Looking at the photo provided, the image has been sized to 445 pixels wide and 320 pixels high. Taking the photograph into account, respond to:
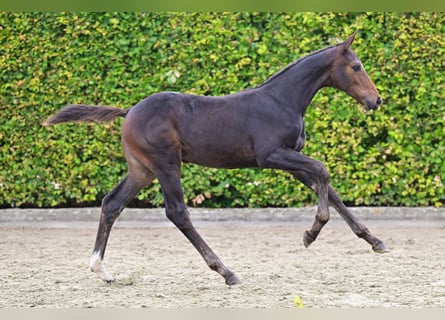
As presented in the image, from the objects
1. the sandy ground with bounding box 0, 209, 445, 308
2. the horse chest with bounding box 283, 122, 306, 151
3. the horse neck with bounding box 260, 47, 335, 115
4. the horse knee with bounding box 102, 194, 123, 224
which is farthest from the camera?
the horse knee with bounding box 102, 194, 123, 224

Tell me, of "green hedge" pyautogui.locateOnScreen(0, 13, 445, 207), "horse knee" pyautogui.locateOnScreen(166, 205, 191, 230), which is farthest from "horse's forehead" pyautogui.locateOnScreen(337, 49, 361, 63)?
"green hedge" pyautogui.locateOnScreen(0, 13, 445, 207)

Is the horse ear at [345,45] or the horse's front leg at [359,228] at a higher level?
the horse ear at [345,45]

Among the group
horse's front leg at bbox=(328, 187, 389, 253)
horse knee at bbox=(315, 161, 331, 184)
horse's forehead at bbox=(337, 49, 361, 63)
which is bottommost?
horse's front leg at bbox=(328, 187, 389, 253)

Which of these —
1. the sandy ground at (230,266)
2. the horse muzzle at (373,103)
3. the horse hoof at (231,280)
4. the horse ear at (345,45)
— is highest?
the horse ear at (345,45)

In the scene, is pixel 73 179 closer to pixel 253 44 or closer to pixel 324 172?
pixel 253 44

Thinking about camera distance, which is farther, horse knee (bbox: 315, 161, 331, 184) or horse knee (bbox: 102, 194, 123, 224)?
horse knee (bbox: 102, 194, 123, 224)

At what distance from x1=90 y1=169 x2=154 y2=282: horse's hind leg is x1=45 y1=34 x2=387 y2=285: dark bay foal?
6.3 inches

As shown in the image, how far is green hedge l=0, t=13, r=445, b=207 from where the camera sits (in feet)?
25.3

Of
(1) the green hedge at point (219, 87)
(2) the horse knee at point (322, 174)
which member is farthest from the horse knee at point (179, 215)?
(1) the green hedge at point (219, 87)

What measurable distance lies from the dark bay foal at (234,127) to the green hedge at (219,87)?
3.07 meters

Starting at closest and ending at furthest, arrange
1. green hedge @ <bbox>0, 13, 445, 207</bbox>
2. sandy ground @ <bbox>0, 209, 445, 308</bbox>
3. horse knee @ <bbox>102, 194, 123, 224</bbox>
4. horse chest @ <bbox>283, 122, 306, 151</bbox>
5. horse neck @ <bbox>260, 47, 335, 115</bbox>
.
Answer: sandy ground @ <bbox>0, 209, 445, 308</bbox>, horse chest @ <bbox>283, 122, 306, 151</bbox>, horse neck @ <bbox>260, 47, 335, 115</bbox>, horse knee @ <bbox>102, 194, 123, 224</bbox>, green hedge @ <bbox>0, 13, 445, 207</bbox>

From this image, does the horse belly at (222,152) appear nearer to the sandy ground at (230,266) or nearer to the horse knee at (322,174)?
the horse knee at (322,174)

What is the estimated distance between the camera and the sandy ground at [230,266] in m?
4.26

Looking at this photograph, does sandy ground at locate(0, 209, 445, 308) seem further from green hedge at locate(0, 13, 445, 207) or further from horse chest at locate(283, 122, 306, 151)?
horse chest at locate(283, 122, 306, 151)
